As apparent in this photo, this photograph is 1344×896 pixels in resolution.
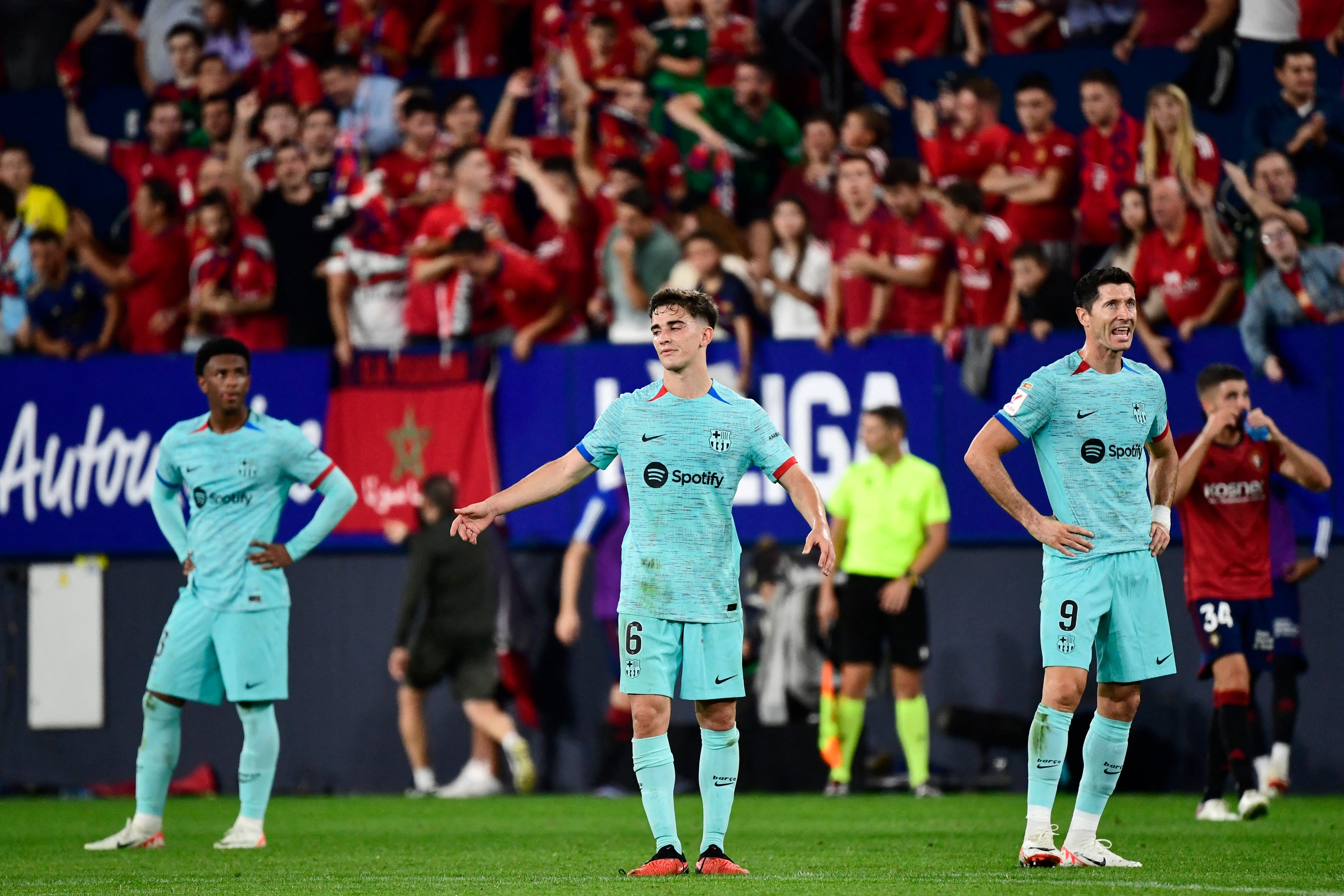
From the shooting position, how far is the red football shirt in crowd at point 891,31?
1512cm

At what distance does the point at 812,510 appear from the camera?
6855 millimetres

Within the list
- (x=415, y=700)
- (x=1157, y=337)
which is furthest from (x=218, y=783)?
(x=1157, y=337)

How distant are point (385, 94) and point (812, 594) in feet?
19.8

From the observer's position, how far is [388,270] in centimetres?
1482

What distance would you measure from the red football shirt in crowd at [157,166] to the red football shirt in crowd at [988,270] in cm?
665

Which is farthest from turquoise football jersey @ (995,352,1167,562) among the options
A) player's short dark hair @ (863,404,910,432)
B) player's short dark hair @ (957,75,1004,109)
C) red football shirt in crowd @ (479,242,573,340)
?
red football shirt in crowd @ (479,242,573,340)

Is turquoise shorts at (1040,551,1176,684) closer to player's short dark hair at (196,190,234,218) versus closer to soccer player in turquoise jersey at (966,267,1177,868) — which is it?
soccer player in turquoise jersey at (966,267,1177,868)

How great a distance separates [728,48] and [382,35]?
11.2ft

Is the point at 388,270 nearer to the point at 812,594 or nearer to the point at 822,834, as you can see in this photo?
the point at 812,594

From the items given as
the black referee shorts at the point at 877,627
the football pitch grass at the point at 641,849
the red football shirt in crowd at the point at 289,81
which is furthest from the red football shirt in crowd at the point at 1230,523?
the red football shirt in crowd at the point at 289,81

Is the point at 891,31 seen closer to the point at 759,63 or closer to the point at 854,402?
the point at 759,63

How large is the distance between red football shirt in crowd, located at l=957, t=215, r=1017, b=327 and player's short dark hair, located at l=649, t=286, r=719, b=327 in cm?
672

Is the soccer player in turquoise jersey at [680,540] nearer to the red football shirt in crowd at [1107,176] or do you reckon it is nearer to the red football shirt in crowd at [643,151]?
the red football shirt in crowd at [1107,176]

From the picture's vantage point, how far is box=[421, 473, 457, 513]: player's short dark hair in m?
13.6
